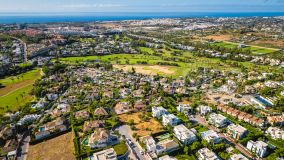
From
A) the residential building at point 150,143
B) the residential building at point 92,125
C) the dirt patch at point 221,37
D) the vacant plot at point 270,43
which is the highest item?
the dirt patch at point 221,37

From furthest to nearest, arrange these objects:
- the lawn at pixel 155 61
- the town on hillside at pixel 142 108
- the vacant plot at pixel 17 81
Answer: the lawn at pixel 155 61 < the vacant plot at pixel 17 81 < the town on hillside at pixel 142 108

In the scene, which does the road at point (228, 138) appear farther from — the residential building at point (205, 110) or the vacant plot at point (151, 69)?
the vacant plot at point (151, 69)

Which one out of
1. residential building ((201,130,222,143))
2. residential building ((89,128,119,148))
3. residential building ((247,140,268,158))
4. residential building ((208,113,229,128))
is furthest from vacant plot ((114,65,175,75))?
residential building ((247,140,268,158))

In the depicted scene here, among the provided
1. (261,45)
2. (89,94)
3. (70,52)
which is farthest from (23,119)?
(261,45)

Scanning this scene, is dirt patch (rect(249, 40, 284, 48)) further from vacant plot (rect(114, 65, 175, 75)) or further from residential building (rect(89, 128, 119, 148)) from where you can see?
residential building (rect(89, 128, 119, 148))

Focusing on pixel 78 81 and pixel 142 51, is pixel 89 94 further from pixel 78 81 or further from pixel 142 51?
pixel 142 51

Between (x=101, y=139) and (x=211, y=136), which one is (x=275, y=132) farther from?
(x=101, y=139)

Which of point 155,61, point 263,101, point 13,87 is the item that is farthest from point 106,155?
point 155,61

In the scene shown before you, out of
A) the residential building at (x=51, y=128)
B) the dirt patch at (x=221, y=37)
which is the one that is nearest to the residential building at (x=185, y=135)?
the residential building at (x=51, y=128)
